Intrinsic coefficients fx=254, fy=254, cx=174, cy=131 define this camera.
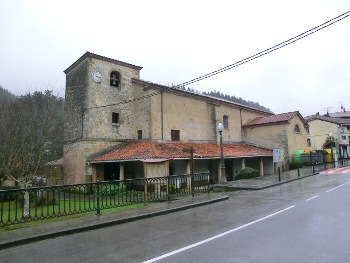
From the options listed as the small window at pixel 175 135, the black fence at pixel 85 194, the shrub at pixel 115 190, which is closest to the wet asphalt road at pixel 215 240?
the black fence at pixel 85 194

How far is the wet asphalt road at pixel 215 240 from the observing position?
4578mm

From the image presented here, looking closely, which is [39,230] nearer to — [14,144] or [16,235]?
[16,235]

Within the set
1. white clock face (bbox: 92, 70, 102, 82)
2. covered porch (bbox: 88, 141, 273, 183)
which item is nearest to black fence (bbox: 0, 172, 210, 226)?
covered porch (bbox: 88, 141, 273, 183)

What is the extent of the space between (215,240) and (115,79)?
19.2m

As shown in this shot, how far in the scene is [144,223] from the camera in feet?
25.1

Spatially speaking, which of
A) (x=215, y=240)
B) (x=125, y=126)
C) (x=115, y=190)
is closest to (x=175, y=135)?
(x=125, y=126)

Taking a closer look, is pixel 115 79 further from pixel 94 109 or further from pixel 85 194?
pixel 85 194

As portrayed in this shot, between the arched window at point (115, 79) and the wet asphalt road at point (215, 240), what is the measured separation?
16438 millimetres

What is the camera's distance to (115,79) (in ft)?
73.2

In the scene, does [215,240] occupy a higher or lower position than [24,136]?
lower

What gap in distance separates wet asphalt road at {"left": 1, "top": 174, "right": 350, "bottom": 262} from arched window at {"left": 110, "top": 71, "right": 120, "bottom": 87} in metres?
16.4

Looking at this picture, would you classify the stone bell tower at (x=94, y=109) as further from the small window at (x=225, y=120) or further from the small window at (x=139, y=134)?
the small window at (x=225, y=120)

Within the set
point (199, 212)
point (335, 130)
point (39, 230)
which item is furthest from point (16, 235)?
point (335, 130)

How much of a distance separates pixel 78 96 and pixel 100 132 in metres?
3.85
